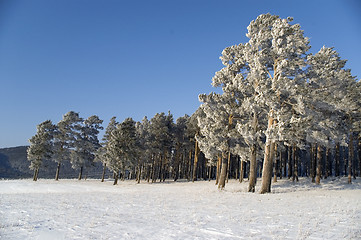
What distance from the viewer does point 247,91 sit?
792 inches

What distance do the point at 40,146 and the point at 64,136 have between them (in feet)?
16.5

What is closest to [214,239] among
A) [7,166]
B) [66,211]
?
[66,211]

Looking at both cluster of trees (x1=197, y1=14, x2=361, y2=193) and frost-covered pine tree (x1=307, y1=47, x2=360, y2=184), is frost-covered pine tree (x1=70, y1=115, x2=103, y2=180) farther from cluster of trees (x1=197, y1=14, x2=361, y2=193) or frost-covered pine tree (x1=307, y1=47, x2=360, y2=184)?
frost-covered pine tree (x1=307, y1=47, x2=360, y2=184)

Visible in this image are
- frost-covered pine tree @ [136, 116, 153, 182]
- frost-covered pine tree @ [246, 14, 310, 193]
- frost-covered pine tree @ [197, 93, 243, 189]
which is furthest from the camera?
frost-covered pine tree @ [136, 116, 153, 182]

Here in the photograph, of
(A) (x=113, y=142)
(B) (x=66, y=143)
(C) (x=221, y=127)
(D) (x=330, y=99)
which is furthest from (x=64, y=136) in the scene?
(D) (x=330, y=99)

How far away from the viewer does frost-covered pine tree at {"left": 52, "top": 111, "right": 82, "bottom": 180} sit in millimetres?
41806

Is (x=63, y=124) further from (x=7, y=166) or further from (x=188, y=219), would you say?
(x=7, y=166)

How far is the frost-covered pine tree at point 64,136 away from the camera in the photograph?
137 feet

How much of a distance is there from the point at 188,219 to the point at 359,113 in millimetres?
27787

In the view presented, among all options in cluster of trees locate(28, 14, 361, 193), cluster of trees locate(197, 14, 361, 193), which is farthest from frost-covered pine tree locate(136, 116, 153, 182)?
cluster of trees locate(197, 14, 361, 193)

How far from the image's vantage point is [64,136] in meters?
43.0

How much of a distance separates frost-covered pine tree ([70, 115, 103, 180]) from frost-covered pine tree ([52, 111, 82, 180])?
1.00 metres

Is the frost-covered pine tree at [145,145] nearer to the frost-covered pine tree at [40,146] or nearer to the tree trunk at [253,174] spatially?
the frost-covered pine tree at [40,146]

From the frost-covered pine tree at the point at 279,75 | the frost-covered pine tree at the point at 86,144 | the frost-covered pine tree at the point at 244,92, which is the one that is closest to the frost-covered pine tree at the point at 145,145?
the frost-covered pine tree at the point at 86,144
